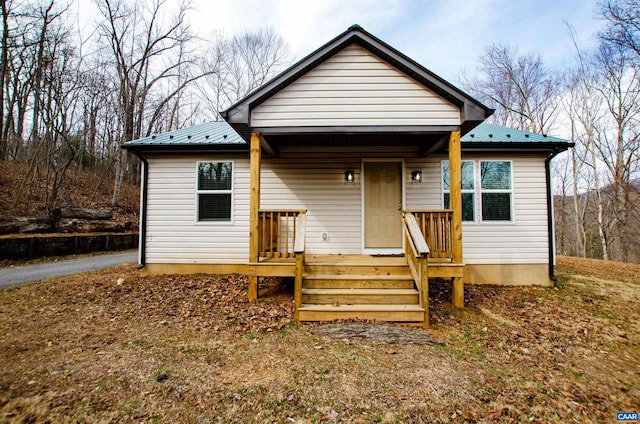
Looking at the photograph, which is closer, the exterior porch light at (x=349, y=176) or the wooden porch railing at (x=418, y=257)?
the wooden porch railing at (x=418, y=257)

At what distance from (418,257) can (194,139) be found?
615 cm

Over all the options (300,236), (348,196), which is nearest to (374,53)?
(348,196)

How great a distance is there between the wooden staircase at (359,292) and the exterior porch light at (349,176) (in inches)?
88.4

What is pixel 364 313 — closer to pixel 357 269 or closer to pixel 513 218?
pixel 357 269

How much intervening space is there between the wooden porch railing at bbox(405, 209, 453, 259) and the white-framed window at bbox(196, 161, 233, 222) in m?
4.45

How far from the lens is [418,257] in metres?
4.53

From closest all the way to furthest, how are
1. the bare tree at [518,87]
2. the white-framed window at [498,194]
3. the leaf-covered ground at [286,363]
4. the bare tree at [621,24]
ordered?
the leaf-covered ground at [286,363] < the white-framed window at [498,194] < the bare tree at [621,24] < the bare tree at [518,87]

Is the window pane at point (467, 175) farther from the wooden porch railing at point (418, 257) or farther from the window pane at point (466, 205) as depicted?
the wooden porch railing at point (418, 257)

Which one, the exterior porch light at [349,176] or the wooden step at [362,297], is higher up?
the exterior porch light at [349,176]

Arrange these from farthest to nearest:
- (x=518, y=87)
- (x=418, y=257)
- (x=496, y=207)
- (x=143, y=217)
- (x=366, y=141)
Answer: (x=518, y=87), (x=143, y=217), (x=496, y=207), (x=366, y=141), (x=418, y=257)

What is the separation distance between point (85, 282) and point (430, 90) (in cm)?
849

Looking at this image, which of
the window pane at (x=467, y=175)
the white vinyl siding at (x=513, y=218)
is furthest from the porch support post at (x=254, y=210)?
the window pane at (x=467, y=175)

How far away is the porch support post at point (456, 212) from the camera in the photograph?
16.5ft

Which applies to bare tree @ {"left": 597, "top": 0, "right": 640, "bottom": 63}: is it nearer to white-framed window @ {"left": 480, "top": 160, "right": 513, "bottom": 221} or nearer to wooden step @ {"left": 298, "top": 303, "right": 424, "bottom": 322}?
white-framed window @ {"left": 480, "top": 160, "right": 513, "bottom": 221}
